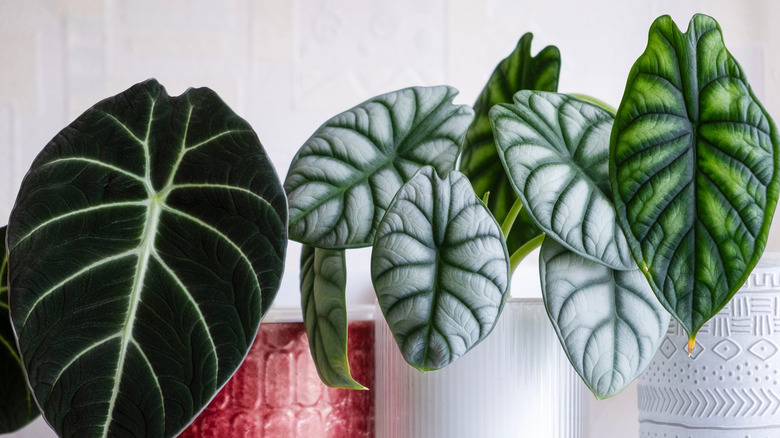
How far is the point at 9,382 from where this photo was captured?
2.11ft

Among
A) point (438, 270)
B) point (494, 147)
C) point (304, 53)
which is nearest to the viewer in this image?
point (438, 270)

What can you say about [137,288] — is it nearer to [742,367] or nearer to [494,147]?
[494,147]

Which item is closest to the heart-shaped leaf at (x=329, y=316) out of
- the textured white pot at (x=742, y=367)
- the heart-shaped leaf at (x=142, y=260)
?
the heart-shaped leaf at (x=142, y=260)

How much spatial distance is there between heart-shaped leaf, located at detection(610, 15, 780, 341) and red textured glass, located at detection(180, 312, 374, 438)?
344mm

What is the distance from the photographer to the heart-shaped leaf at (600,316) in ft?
1.54

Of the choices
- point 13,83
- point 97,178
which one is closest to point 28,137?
point 13,83

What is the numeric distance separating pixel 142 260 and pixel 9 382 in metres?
0.30

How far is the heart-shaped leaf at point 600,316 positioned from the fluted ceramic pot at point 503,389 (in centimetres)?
10

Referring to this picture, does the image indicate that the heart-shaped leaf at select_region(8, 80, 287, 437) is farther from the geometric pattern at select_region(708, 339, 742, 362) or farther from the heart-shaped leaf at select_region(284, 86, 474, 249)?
the geometric pattern at select_region(708, 339, 742, 362)

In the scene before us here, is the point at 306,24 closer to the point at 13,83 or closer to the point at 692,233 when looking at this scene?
the point at 13,83

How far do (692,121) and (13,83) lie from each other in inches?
36.6

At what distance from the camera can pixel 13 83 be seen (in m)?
0.99

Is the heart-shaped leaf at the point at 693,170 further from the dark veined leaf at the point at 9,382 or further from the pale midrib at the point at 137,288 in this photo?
the dark veined leaf at the point at 9,382

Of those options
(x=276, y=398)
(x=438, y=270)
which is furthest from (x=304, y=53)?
(x=438, y=270)
